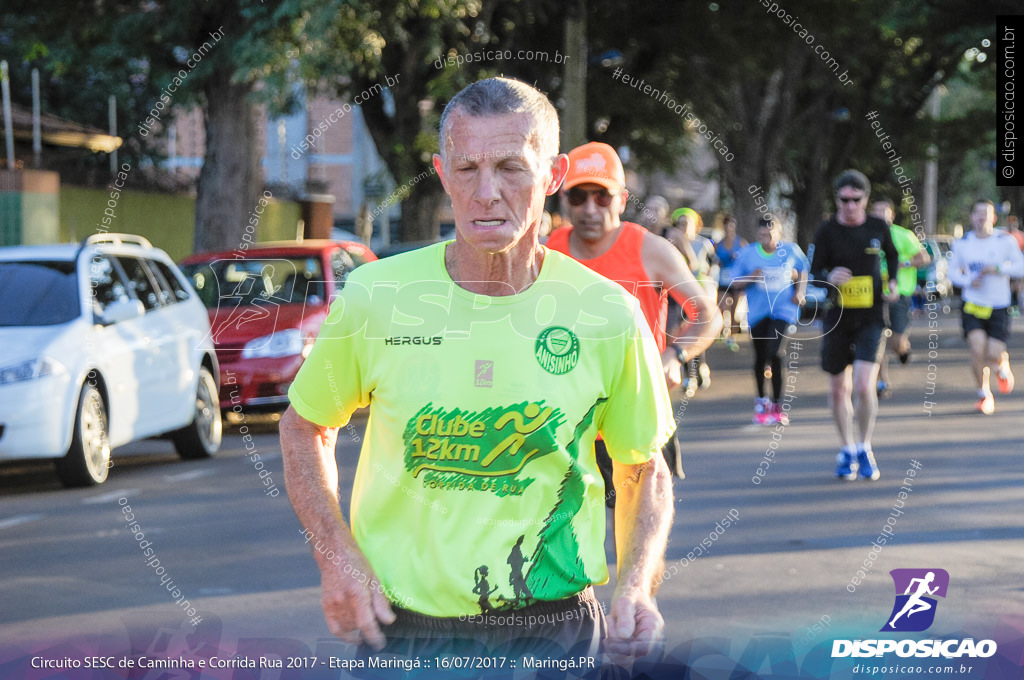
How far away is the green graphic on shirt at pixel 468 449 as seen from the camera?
2637 millimetres

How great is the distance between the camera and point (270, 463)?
10.7 m

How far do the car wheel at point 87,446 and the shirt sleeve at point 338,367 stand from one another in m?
7.00

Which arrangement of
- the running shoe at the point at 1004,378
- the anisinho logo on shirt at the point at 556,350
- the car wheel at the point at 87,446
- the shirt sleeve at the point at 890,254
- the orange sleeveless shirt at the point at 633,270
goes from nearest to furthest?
the anisinho logo on shirt at the point at 556,350, the orange sleeveless shirt at the point at 633,270, the car wheel at the point at 87,446, the shirt sleeve at the point at 890,254, the running shoe at the point at 1004,378

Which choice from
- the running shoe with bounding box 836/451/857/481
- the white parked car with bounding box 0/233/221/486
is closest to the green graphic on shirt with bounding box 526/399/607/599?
the white parked car with bounding box 0/233/221/486

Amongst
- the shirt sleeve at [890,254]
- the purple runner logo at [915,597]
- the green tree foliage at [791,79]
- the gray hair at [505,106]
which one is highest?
the green tree foliage at [791,79]

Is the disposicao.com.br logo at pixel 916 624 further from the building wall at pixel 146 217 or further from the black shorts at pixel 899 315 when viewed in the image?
the building wall at pixel 146 217

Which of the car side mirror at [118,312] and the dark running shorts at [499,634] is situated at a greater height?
the dark running shorts at [499,634]

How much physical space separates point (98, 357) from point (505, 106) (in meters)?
7.53

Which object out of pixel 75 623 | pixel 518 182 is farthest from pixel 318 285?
pixel 518 182

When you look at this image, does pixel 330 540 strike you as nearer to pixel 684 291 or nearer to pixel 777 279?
pixel 684 291

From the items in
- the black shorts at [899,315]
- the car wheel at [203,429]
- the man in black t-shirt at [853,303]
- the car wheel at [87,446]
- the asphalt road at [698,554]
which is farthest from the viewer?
the black shorts at [899,315]

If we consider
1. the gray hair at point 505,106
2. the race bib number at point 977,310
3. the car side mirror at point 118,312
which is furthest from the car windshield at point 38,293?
the race bib number at point 977,310

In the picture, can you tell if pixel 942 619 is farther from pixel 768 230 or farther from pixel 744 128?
pixel 744 128

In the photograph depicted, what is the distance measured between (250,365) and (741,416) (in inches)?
→ 174
